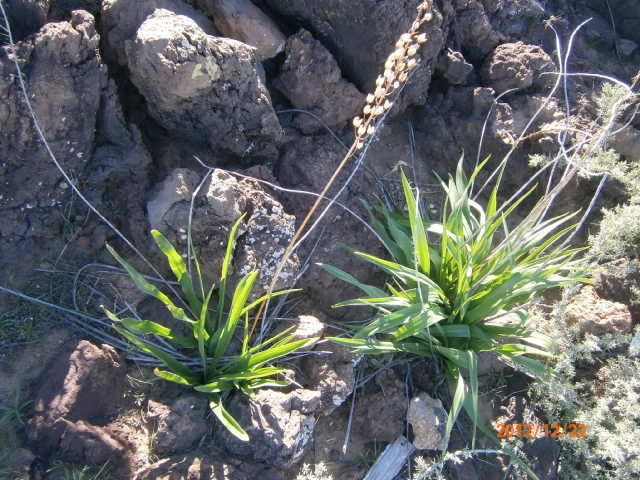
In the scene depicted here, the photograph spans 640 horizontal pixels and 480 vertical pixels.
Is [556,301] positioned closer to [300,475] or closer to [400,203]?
[400,203]

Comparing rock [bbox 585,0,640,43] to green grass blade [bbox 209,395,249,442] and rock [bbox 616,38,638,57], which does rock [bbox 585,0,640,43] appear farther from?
green grass blade [bbox 209,395,249,442]

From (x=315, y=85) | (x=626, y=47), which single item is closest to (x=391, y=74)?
(x=315, y=85)

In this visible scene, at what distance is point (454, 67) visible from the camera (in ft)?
9.11

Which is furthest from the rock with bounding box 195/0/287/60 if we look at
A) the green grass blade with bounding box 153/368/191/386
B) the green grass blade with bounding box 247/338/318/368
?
the green grass blade with bounding box 153/368/191/386

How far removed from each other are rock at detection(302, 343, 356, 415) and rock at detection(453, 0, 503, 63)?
1.99 meters

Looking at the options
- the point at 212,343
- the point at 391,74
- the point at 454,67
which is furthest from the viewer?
the point at 454,67

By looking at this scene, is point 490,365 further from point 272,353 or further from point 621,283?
point 272,353

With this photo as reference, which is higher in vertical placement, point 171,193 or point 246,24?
point 246,24

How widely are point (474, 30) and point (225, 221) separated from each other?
193 cm

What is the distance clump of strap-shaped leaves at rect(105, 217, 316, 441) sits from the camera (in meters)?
1.92

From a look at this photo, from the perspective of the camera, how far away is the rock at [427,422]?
7.06 ft

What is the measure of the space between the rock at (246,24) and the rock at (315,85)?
0.10 m

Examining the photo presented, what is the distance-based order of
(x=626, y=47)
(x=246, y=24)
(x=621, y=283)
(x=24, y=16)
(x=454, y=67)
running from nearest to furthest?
Answer: (x=24, y=16)
(x=246, y=24)
(x=621, y=283)
(x=454, y=67)
(x=626, y=47)
